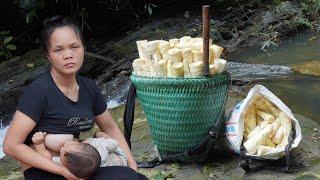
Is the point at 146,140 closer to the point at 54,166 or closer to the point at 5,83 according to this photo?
the point at 54,166

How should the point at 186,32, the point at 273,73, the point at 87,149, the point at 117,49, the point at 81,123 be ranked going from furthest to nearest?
the point at 186,32
the point at 117,49
the point at 273,73
the point at 81,123
the point at 87,149

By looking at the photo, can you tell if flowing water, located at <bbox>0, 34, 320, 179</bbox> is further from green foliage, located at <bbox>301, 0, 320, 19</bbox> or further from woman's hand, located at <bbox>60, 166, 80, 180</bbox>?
woman's hand, located at <bbox>60, 166, 80, 180</bbox>

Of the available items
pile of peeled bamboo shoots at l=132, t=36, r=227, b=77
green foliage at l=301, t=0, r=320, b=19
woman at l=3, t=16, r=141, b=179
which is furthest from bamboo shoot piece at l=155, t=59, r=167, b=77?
green foliage at l=301, t=0, r=320, b=19

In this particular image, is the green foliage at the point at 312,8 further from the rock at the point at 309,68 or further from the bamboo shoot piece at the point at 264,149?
the bamboo shoot piece at the point at 264,149

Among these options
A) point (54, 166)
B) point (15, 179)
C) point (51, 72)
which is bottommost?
point (15, 179)

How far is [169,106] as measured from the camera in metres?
3.43

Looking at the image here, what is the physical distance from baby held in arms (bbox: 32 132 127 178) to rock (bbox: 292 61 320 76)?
4.19 metres

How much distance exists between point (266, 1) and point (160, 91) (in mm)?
6714

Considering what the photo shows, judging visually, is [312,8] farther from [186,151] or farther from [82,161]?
[82,161]

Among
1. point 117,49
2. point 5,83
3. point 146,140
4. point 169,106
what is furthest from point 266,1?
point 169,106

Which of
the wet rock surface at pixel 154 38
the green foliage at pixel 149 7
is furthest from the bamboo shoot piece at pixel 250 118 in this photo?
the green foliage at pixel 149 7

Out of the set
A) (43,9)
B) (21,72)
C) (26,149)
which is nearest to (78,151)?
(26,149)

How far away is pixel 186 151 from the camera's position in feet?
11.7

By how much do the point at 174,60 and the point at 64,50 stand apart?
1194 millimetres
